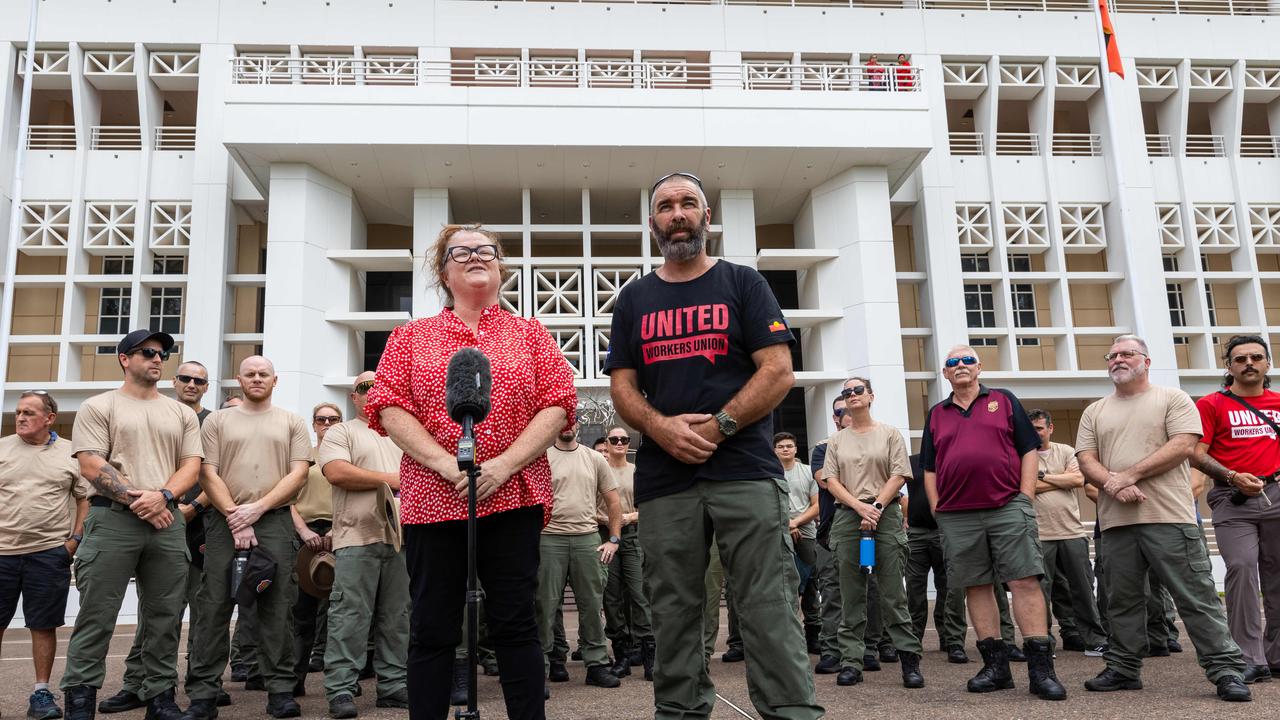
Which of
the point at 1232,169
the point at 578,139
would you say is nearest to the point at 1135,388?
the point at 578,139

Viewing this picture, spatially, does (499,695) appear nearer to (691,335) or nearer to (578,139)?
(691,335)

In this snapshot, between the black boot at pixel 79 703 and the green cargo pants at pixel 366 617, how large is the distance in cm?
118

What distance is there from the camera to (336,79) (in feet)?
58.0

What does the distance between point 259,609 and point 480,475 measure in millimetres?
3297

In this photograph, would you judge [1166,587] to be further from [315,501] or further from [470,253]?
[315,501]

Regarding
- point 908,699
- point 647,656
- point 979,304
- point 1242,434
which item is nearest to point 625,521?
point 647,656

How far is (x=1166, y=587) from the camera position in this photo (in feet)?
17.5

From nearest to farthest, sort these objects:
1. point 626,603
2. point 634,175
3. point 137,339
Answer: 1. point 137,339
2. point 626,603
3. point 634,175

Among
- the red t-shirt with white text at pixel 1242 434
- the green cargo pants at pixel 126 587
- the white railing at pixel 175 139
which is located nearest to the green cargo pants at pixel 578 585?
the green cargo pants at pixel 126 587

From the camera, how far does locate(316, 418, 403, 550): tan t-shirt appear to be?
223 inches

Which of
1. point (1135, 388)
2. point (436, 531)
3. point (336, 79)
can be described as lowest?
point (436, 531)

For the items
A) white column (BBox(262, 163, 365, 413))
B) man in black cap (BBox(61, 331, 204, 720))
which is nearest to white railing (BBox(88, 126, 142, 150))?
white column (BBox(262, 163, 365, 413))

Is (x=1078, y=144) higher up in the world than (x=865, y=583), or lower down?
higher up

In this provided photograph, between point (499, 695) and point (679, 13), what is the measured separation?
54.8 ft
